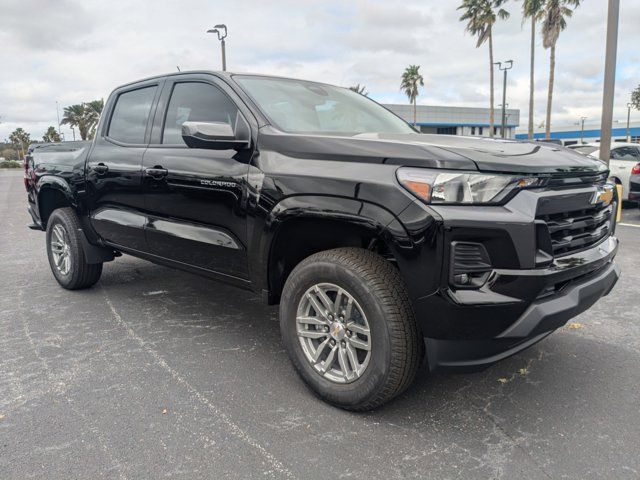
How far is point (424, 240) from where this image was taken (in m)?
2.34

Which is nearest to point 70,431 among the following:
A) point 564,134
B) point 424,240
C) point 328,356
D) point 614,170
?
point 328,356

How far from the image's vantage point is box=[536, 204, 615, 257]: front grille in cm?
251

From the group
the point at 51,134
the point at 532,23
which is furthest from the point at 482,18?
the point at 51,134

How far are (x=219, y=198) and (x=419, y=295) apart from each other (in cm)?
149

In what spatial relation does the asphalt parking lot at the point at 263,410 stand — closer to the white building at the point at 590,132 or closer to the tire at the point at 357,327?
the tire at the point at 357,327

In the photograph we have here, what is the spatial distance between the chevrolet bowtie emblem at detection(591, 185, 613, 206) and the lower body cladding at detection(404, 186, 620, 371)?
1.37 ft

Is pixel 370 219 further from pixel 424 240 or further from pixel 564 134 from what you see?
pixel 564 134

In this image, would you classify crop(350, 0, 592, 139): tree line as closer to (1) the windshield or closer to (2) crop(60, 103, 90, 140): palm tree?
(1) the windshield

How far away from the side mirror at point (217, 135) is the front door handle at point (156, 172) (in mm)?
614

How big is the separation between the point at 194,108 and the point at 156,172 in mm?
525

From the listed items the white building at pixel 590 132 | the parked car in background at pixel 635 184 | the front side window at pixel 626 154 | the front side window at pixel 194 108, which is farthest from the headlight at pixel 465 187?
the white building at pixel 590 132

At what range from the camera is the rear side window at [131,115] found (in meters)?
4.21

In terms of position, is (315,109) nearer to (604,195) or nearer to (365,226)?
(365,226)

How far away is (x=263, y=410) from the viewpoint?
283cm
